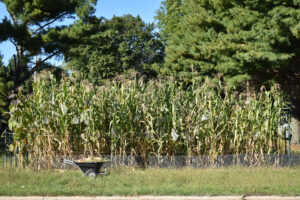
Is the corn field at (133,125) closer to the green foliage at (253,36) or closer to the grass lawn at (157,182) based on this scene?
the grass lawn at (157,182)

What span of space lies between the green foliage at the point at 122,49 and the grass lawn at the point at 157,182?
861 inches

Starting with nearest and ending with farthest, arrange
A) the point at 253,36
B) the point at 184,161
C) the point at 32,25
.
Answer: the point at 184,161, the point at 253,36, the point at 32,25

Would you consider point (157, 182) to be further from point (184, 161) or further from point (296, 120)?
point (296, 120)

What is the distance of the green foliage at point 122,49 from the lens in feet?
94.2

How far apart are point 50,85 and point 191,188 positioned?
4.41 m

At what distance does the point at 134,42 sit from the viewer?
98.1 feet

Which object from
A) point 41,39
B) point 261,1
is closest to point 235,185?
point 261,1

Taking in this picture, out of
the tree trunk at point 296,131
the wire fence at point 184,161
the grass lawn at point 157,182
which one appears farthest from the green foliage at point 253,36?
the grass lawn at point 157,182

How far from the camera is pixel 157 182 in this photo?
18.4 ft

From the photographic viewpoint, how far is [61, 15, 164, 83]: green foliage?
28719mm

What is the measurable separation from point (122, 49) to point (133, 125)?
22.6 m

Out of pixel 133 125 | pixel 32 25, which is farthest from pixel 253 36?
pixel 32 25

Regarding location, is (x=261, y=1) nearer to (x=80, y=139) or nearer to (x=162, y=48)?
(x=80, y=139)

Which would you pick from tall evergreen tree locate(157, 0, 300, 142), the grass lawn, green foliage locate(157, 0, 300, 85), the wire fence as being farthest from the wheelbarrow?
tall evergreen tree locate(157, 0, 300, 142)
